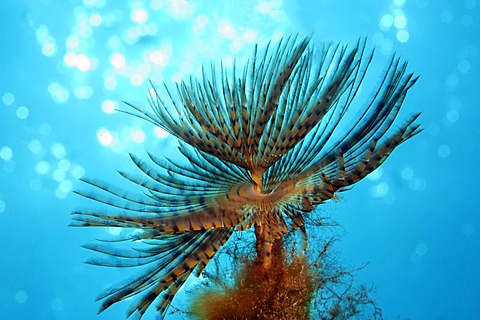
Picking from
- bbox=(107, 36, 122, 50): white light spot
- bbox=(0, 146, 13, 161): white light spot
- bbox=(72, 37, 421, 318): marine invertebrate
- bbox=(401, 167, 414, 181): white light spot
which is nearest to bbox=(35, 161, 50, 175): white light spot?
bbox=(0, 146, 13, 161): white light spot

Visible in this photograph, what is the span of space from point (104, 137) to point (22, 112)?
161 inches

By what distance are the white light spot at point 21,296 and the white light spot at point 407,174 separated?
23.0 meters

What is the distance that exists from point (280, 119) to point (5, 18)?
66.1 ft

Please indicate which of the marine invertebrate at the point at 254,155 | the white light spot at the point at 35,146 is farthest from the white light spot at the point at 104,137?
the marine invertebrate at the point at 254,155

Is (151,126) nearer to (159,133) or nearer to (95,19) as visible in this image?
(159,133)

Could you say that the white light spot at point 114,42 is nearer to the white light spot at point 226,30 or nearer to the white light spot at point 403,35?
the white light spot at point 226,30

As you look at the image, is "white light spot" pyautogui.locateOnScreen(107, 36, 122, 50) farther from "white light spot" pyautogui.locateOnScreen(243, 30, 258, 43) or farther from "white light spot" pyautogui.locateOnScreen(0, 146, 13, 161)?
"white light spot" pyautogui.locateOnScreen(0, 146, 13, 161)

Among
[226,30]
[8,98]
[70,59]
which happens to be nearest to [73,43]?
[70,59]

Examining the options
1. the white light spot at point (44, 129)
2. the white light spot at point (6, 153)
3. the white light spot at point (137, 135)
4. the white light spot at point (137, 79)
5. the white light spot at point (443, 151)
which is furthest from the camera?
the white light spot at point (443, 151)

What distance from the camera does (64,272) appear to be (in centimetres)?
2861

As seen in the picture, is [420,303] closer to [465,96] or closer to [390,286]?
[390,286]

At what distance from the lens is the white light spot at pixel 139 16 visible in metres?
21.4

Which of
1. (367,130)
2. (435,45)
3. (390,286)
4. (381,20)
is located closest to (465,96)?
(435,45)

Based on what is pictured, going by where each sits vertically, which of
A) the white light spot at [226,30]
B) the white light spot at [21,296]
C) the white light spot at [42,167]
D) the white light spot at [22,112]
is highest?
the white light spot at [22,112]
